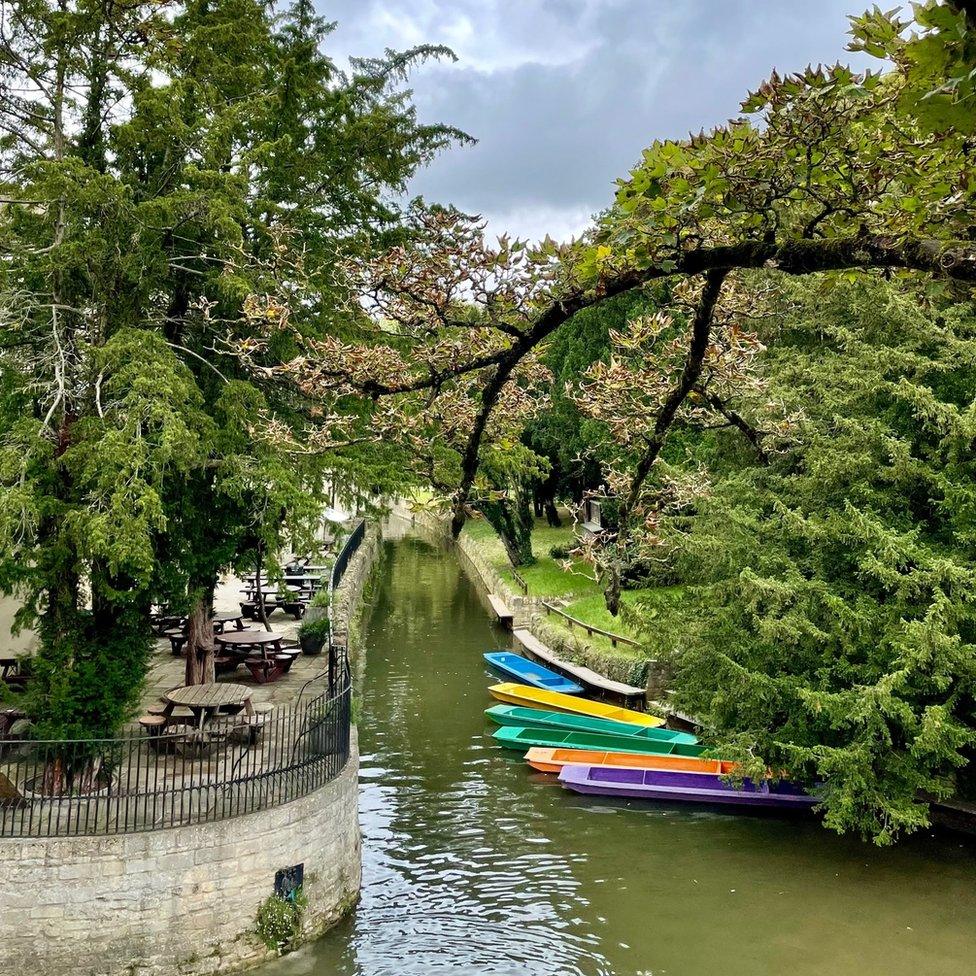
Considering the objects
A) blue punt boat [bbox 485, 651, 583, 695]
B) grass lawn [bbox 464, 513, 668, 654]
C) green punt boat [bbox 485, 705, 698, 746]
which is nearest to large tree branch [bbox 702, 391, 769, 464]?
grass lawn [bbox 464, 513, 668, 654]

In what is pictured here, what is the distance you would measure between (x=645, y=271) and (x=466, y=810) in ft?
46.4

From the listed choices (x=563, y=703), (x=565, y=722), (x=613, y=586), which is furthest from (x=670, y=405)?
(x=563, y=703)

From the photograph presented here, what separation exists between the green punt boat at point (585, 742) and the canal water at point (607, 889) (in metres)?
0.56

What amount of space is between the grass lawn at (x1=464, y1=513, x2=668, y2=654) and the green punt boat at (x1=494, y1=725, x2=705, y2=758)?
8.06ft

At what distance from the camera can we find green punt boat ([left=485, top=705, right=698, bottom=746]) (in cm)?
1912

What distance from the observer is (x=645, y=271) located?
3111mm

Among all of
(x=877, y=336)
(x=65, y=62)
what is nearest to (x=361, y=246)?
(x=65, y=62)

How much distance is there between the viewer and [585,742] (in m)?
18.9

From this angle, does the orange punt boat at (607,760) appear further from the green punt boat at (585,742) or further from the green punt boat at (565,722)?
the green punt boat at (565,722)

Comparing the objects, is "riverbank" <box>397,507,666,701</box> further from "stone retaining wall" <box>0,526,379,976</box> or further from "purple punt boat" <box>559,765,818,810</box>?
"stone retaining wall" <box>0,526,379,976</box>

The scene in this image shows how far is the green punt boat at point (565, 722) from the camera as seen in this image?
1912cm

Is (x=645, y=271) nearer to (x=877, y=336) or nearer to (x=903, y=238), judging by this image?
(x=903, y=238)

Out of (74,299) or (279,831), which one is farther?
(74,299)

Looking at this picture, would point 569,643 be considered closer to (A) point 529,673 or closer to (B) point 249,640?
(A) point 529,673
